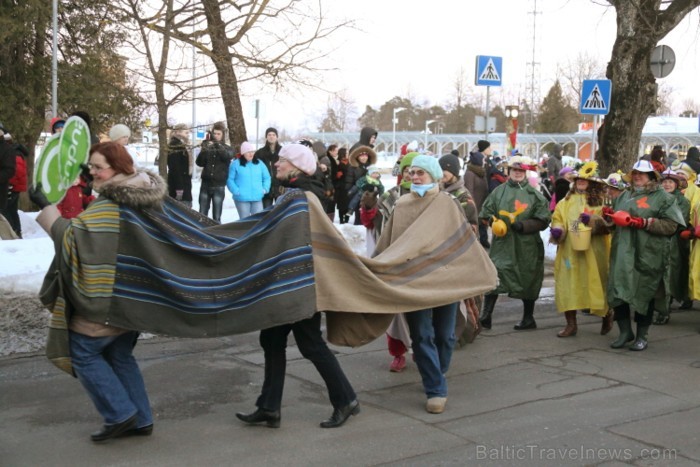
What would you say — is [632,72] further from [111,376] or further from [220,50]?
[111,376]

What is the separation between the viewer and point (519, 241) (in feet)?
30.0

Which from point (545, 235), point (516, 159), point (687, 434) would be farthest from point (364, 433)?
point (545, 235)

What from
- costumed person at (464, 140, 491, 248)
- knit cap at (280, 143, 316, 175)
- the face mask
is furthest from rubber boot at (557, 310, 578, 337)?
costumed person at (464, 140, 491, 248)

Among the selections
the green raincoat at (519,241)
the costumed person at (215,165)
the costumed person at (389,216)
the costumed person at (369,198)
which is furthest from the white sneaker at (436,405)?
the costumed person at (215,165)

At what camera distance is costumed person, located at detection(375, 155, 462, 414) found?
6371 millimetres

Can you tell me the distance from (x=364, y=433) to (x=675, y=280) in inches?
216

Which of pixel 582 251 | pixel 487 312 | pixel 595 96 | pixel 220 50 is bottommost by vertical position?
pixel 487 312

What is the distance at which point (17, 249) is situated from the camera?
9500 mm

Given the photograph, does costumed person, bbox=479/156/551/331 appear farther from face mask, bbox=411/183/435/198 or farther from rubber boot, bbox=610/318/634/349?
face mask, bbox=411/183/435/198

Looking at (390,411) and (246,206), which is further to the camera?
(246,206)

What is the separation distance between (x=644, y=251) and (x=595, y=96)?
7.21 m

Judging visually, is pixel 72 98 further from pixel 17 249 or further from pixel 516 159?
pixel 516 159

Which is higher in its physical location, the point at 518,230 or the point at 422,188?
the point at 422,188

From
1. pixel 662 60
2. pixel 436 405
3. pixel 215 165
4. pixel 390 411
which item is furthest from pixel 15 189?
pixel 662 60
